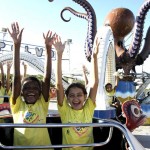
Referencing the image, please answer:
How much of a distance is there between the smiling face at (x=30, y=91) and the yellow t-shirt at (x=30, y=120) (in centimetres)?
6

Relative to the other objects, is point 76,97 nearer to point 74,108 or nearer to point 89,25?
point 74,108

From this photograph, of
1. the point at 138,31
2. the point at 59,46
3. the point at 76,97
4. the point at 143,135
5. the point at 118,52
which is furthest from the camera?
the point at 118,52

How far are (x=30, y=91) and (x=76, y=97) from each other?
17.2 inches

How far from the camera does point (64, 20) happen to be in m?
13.7

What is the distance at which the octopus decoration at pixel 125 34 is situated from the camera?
430 inches

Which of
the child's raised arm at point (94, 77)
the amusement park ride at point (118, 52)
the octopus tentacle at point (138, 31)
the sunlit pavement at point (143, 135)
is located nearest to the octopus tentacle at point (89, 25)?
the amusement park ride at point (118, 52)

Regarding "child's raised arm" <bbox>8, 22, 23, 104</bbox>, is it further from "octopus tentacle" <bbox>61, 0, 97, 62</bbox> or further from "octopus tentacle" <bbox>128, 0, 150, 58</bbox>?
"octopus tentacle" <bbox>128, 0, 150, 58</bbox>

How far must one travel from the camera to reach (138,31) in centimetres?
1093

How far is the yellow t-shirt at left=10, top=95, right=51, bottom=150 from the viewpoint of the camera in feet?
8.07

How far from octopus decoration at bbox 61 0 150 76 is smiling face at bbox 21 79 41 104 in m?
8.43

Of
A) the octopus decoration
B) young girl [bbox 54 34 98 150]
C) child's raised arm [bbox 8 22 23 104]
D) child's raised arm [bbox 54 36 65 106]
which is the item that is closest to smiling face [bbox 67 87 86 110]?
young girl [bbox 54 34 98 150]

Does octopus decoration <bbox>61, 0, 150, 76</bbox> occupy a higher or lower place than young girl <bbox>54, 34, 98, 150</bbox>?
higher

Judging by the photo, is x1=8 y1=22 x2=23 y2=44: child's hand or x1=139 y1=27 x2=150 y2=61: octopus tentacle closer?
x1=8 y1=22 x2=23 y2=44: child's hand

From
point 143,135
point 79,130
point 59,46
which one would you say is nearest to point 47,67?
point 59,46
